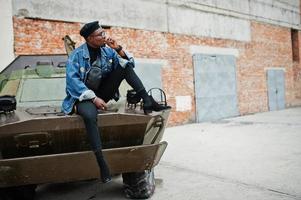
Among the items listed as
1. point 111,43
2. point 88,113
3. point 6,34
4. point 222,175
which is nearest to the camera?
point 88,113

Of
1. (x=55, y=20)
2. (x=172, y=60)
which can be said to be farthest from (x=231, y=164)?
(x=172, y=60)

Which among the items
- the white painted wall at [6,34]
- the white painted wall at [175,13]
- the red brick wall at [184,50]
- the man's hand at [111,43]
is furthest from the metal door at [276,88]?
the man's hand at [111,43]

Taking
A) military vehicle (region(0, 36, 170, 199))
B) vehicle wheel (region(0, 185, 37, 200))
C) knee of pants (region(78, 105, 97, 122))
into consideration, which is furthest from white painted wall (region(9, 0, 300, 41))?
knee of pants (region(78, 105, 97, 122))

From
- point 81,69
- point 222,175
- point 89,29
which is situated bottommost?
point 222,175

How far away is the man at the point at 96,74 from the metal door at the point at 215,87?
8709mm

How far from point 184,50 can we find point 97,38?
28.2 ft

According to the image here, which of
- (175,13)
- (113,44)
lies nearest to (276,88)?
(175,13)

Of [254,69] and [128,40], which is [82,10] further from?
[254,69]

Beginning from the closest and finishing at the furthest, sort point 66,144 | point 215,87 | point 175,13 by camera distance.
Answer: point 66,144
point 175,13
point 215,87

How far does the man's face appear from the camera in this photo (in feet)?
10.6

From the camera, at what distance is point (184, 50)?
1159 cm

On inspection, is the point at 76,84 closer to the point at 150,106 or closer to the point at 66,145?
the point at 66,145

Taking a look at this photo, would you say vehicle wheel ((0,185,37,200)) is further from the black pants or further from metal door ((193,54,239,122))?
metal door ((193,54,239,122))

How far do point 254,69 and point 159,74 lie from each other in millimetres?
5606
